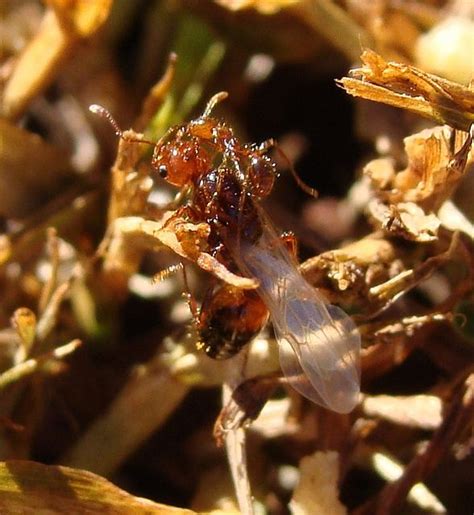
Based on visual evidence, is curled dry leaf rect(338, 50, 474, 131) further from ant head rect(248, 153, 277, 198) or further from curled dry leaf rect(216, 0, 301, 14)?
curled dry leaf rect(216, 0, 301, 14)

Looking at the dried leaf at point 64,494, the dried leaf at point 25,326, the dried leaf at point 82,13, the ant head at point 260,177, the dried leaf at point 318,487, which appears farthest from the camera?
the dried leaf at point 82,13

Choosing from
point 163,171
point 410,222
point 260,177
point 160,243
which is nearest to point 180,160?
point 163,171

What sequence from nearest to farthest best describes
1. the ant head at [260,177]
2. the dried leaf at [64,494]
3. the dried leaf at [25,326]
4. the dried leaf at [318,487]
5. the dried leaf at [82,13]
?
the dried leaf at [64,494]
the dried leaf at [318,487]
the dried leaf at [25,326]
the ant head at [260,177]
the dried leaf at [82,13]

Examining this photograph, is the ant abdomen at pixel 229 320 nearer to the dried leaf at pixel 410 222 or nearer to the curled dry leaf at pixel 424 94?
the dried leaf at pixel 410 222

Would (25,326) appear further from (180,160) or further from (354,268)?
(354,268)

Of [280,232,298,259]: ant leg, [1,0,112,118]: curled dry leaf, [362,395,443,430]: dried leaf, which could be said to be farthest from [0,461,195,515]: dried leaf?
[1,0,112,118]: curled dry leaf

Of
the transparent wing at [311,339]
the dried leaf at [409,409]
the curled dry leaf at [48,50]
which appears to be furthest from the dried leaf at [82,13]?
the dried leaf at [409,409]

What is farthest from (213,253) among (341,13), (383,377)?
(341,13)

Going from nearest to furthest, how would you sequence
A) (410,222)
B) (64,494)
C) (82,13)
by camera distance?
(64,494), (410,222), (82,13)
